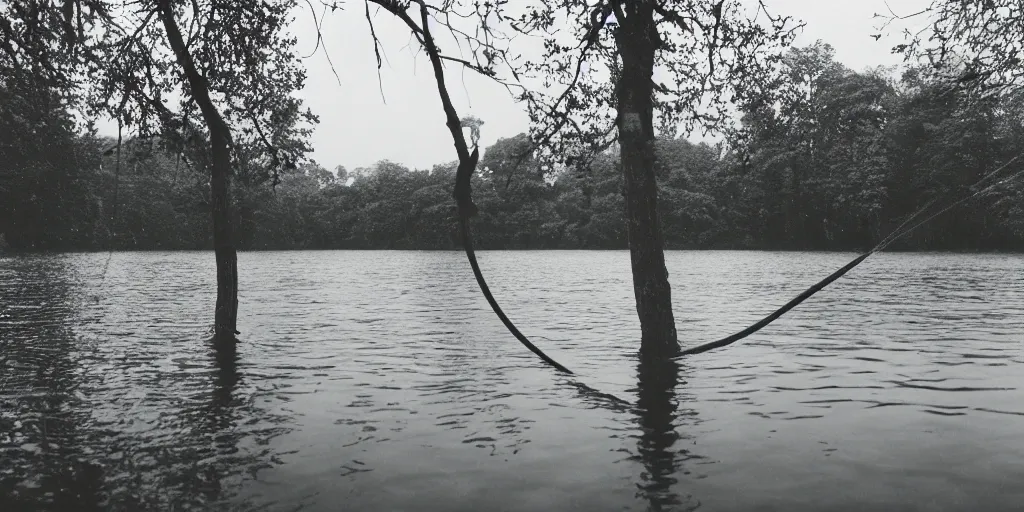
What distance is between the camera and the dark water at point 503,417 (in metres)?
8.12

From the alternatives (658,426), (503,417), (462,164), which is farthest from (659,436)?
(462,164)

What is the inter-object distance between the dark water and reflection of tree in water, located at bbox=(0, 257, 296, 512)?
4 centimetres

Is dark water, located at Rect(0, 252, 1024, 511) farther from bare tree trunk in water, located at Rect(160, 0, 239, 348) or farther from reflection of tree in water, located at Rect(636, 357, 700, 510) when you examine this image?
bare tree trunk in water, located at Rect(160, 0, 239, 348)

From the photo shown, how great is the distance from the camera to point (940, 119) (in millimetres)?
93188

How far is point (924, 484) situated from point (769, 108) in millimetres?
11616

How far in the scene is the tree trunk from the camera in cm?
1511

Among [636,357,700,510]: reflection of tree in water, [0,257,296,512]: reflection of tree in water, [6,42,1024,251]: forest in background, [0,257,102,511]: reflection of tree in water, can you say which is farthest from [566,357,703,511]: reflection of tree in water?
[6,42,1024,251]: forest in background

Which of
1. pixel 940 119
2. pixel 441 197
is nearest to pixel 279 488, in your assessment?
pixel 940 119

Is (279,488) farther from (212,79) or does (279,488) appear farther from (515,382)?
(212,79)

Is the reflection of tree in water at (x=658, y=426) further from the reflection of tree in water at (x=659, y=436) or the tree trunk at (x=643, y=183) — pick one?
the tree trunk at (x=643, y=183)

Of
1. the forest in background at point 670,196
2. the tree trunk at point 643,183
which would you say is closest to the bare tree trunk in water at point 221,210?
the tree trunk at point 643,183

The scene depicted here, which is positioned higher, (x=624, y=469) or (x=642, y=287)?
(x=642, y=287)

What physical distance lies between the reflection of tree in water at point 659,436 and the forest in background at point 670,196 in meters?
43.4

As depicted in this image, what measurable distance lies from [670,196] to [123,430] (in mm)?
117487
